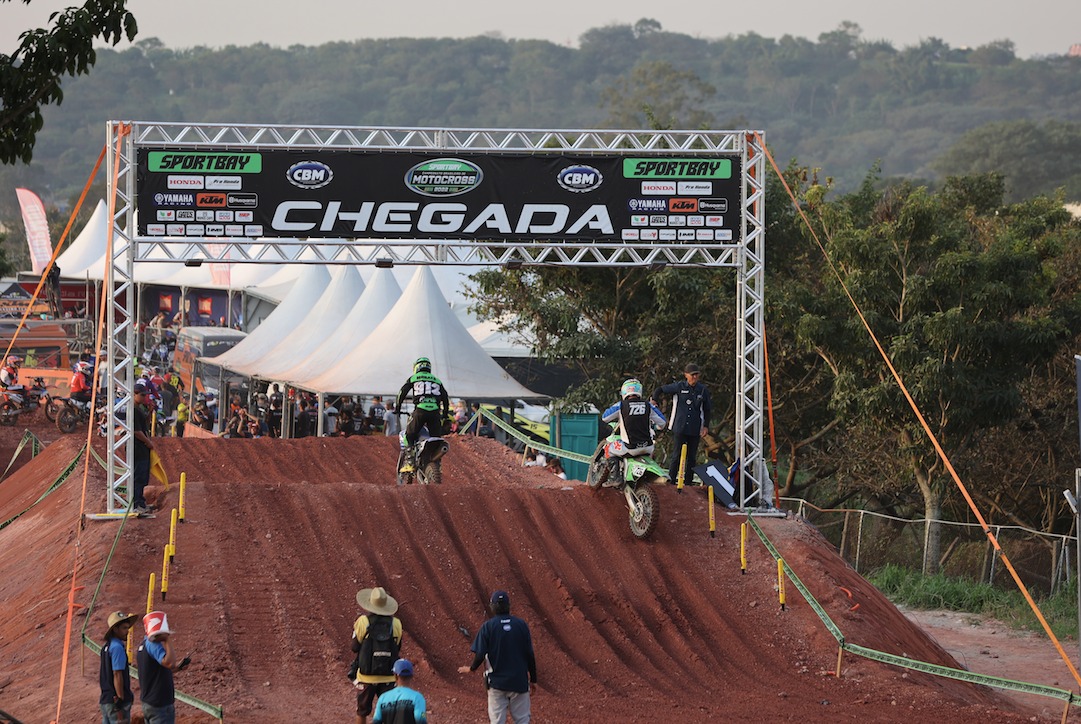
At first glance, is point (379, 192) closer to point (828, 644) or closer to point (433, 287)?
point (828, 644)

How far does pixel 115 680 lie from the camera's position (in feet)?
33.7

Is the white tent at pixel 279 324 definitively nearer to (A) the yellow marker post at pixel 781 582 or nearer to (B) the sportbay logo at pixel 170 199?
(B) the sportbay logo at pixel 170 199

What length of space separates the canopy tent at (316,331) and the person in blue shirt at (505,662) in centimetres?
2032

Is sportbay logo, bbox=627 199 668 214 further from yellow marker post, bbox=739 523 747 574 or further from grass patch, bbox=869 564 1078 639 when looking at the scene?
grass patch, bbox=869 564 1078 639

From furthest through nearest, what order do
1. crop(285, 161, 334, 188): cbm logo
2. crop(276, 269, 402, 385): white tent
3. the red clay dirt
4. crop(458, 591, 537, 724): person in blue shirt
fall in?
crop(276, 269, 402, 385): white tent, crop(285, 161, 334, 188): cbm logo, the red clay dirt, crop(458, 591, 537, 724): person in blue shirt

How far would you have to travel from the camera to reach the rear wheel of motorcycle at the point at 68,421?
27984 mm

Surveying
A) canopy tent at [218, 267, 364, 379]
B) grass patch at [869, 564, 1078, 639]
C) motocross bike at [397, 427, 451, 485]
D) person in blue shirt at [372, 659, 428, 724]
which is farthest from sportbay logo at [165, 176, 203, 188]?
canopy tent at [218, 267, 364, 379]

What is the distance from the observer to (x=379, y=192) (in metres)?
17.7

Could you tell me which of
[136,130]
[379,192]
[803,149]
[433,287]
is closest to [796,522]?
[379,192]

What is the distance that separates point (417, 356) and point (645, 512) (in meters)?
12.3

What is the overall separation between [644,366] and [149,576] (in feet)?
50.5

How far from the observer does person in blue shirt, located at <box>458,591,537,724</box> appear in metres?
10.4

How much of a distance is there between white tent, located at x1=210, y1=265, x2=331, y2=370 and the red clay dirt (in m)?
14.0

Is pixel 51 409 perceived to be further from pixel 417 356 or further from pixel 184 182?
pixel 184 182
